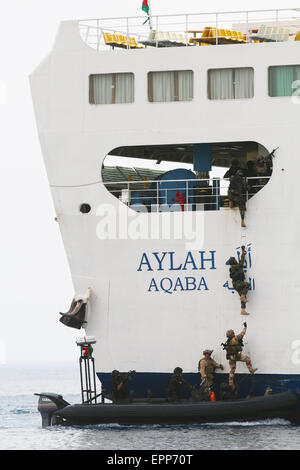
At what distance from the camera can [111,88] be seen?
25031mm

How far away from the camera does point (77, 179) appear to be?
24969 mm

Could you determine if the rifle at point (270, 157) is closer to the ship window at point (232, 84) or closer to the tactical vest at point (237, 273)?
the ship window at point (232, 84)

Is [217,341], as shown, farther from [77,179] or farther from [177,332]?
[77,179]

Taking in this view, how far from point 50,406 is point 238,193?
6.24 meters

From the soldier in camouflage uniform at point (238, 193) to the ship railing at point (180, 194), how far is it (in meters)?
0.11

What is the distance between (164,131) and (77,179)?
2033 millimetres

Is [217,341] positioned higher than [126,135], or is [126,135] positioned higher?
[126,135]

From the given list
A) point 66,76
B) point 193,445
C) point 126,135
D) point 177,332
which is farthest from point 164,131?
point 193,445

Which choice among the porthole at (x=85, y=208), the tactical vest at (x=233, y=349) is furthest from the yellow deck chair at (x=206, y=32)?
the tactical vest at (x=233, y=349)

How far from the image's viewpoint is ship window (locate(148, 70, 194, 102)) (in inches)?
978

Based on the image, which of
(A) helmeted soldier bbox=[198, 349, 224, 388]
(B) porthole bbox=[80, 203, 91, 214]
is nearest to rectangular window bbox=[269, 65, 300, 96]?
(B) porthole bbox=[80, 203, 91, 214]

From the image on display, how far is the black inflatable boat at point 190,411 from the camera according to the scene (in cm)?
2336

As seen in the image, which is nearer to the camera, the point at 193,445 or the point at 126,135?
the point at 193,445

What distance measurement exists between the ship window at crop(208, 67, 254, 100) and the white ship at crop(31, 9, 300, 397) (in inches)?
0.8
